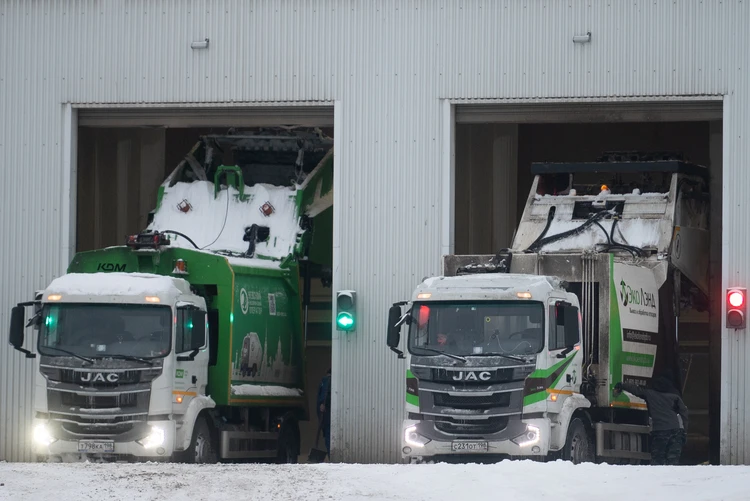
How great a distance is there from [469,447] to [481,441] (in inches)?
6.7

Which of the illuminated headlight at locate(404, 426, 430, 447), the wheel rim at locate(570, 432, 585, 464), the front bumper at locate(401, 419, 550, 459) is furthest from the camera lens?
the wheel rim at locate(570, 432, 585, 464)

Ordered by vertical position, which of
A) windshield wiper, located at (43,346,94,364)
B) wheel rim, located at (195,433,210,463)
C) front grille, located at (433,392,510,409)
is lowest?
wheel rim, located at (195,433,210,463)

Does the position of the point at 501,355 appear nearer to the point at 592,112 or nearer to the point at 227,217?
the point at 592,112

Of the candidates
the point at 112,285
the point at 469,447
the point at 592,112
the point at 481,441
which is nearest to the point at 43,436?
the point at 112,285

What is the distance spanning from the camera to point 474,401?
17.3m

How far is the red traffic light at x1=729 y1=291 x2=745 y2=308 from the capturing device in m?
20.5

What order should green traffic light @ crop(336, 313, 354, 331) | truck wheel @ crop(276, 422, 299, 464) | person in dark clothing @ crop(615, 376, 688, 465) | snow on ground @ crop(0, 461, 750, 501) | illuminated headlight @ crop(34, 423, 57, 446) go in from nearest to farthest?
snow on ground @ crop(0, 461, 750, 501)
illuminated headlight @ crop(34, 423, 57, 446)
person in dark clothing @ crop(615, 376, 688, 465)
green traffic light @ crop(336, 313, 354, 331)
truck wheel @ crop(276, 422, 299, 464)

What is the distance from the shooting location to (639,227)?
2059 centimetres

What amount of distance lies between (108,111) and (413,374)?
8523mm

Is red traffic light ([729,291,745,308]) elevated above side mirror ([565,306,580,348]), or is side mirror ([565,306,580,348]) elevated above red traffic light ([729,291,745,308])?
red traffic light ([729,291,745,308])

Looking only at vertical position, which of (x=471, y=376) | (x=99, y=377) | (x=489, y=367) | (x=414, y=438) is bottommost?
(x=414, y=438)

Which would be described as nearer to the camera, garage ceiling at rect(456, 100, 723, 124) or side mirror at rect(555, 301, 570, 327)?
side mirror at rect(555, 301, 570, 327)

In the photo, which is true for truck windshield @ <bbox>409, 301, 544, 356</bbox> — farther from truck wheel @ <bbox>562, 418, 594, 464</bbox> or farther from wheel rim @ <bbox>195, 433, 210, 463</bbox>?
wheel rim @ <bbox>195, 433, 210, 463</bbox>

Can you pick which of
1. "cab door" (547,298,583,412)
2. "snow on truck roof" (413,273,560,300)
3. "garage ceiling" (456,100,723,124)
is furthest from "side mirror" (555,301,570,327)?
"garage ceiling" (456,100,723,124)
